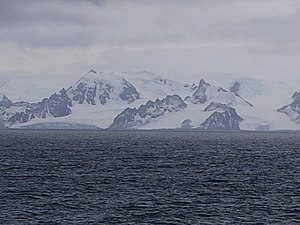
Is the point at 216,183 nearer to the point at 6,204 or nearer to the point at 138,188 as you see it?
the point at 138,188

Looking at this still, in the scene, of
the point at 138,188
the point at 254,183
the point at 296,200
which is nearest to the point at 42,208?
the point at 138,188

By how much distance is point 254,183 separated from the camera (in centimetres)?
7688

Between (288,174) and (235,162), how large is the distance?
83.8ft

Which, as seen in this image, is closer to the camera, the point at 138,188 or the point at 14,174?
the point at 138,188

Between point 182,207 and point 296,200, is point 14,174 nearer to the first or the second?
point 182,207

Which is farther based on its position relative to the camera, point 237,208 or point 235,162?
point 235,162

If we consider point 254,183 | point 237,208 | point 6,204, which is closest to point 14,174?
point 6,204

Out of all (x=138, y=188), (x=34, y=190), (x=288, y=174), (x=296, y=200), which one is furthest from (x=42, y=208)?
(x=288, y=174)

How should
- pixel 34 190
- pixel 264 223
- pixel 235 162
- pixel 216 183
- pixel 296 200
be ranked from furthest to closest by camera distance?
pixel 235 162 < pixel 216 183 < pixel 34 190 < pixel 296 200 < pixel 264 223

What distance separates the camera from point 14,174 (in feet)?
273

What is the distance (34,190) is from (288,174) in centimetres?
3699

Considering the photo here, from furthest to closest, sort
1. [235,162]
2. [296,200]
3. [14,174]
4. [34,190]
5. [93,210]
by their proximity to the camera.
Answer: [235,162] → [14,174] → [34,190] → [296,200] → [93,210]

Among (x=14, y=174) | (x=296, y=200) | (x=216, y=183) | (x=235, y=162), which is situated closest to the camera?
(x=296, y=200)

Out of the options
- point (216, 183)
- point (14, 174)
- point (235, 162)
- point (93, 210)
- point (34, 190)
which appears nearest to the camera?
point (93, 210)
